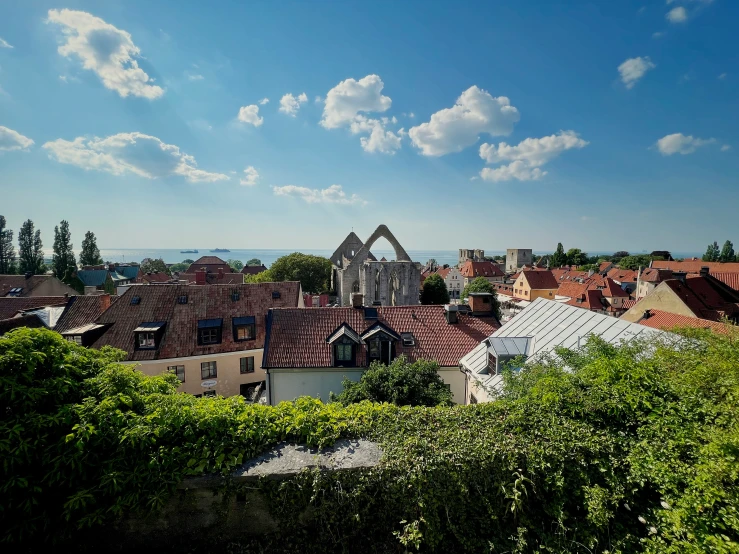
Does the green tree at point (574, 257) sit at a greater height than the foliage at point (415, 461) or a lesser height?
greater

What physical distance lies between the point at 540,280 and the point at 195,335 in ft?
197

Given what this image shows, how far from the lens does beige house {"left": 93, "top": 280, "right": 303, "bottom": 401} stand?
18.6 metres

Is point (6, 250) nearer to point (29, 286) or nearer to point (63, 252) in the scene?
point (63, 252)

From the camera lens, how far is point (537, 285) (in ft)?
200

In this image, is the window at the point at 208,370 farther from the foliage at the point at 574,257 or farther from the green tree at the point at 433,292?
the foliage at the point at 574,257

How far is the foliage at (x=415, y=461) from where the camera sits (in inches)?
164

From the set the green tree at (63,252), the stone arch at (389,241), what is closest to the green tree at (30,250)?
the green tree at (63,252)

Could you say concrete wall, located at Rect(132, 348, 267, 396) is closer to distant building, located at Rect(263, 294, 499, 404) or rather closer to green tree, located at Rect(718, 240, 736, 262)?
distant building, located at Rect(263, 294, 499, 404)

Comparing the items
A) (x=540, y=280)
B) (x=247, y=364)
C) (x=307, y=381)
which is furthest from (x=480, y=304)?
(x=540, y=280)

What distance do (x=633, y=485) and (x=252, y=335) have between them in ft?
63.7

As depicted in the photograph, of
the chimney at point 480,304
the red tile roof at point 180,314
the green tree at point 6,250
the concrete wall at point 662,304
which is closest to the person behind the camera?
the red tile roof at point 180,314

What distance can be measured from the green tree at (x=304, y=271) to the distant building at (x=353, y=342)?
39575 millimetres

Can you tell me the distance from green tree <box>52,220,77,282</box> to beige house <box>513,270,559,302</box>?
90.6 m

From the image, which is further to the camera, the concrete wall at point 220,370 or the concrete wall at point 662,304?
the concrete wall at point 662,304
